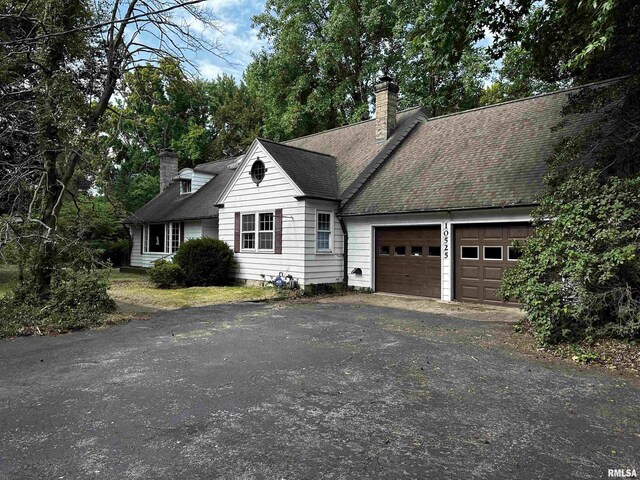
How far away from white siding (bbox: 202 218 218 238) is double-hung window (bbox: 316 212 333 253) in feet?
22.8

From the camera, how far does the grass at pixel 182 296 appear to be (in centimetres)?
1155

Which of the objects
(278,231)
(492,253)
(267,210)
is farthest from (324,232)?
(492,253)

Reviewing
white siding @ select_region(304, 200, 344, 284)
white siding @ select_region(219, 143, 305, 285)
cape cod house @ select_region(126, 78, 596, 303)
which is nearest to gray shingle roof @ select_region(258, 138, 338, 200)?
cape cod house @ select_region(126, 78, 596, 303)

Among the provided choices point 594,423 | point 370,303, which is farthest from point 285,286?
point 594,423

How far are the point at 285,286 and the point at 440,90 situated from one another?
59.1ft

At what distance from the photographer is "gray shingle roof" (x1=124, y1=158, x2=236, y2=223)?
19.6 meters

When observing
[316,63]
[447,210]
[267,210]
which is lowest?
[447,210]

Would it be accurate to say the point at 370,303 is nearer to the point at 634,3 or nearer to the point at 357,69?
the point at 634,3

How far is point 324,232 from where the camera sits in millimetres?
14266

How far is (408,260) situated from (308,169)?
512 centimetres

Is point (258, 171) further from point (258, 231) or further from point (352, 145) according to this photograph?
point (352, 145)

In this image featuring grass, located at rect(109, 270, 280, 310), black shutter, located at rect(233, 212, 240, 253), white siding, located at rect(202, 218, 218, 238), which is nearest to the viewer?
grass, located at rect(109, 270, 280, 310)

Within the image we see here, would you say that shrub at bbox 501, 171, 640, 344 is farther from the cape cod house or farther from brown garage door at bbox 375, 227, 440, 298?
brown garage door at bbox 375, 227, 440, 298

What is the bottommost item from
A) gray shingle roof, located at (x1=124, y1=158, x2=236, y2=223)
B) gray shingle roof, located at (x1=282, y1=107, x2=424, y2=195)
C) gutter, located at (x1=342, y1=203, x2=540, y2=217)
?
gutter, located at (x1=342, y1=203, x2=540, y2=217)
